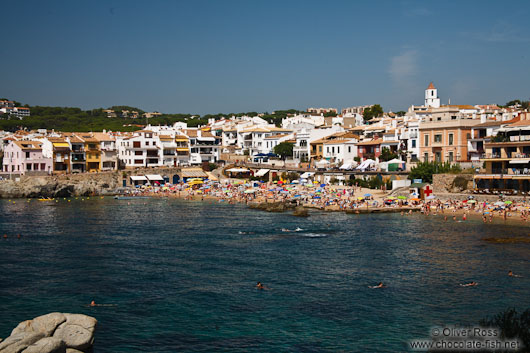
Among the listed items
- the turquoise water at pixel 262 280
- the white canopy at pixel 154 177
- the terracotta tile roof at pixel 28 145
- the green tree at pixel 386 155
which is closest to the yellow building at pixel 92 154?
the terracotta tile roof at pixel 28 145

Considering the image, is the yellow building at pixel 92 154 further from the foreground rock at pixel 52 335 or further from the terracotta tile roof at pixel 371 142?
the foreground rock at pixel 52 335

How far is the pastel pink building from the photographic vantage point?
82062 mm

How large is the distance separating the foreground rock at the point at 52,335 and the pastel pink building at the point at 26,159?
2674 inches

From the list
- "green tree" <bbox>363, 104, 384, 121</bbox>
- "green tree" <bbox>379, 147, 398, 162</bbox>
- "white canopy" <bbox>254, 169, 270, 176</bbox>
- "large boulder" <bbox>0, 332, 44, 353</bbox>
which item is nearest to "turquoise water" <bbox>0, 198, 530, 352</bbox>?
"large boulder" <bbox>0, 332, 44, 353</bbox>

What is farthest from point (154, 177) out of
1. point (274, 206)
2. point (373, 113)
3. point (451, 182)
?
point (373, 113)

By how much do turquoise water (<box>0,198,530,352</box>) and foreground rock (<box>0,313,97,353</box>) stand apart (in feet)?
3.28

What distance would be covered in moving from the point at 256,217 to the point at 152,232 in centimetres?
1166

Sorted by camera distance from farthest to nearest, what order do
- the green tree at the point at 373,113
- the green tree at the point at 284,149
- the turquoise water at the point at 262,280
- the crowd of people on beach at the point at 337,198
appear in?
the green tree at the point at 373,113 < the green tree at the point at 284,149 < the crowd of people on beach at the point at 337,198 < the turquoise water at the point at 262,280

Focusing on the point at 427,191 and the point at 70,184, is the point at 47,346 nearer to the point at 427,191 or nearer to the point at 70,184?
the point at 427,191

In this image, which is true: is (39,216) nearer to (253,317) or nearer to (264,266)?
(264,266)

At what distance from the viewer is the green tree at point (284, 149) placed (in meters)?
93.2

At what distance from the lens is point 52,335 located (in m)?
18.8

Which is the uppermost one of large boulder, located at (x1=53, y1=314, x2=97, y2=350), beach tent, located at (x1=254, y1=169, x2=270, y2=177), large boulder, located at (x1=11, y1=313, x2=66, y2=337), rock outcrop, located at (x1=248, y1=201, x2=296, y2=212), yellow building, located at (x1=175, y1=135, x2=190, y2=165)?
yellow building, located at (x1=175, y1=135, x2=190, y2=165)

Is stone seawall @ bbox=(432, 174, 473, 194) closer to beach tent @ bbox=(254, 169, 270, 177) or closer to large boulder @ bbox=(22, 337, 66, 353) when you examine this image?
beach tent @ bbox=(254, 169, 270, 177)
